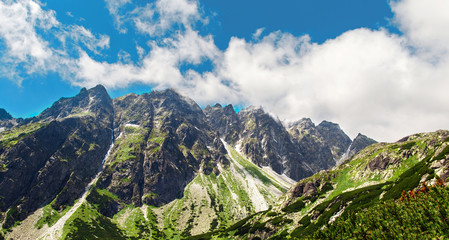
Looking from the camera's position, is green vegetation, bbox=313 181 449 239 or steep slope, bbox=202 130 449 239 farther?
steep slope, bbox=202 130 449 239

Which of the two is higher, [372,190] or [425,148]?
[425,148]

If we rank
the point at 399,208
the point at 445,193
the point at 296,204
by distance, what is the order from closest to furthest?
the point at 445,193, the point at 399,208, the point at 296,204

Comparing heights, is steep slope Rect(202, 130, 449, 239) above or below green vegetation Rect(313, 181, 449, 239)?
above

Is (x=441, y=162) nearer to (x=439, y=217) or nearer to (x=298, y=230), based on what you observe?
(x=439, y=217)

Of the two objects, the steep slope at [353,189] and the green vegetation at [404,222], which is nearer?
the green vegetation at [404,222]

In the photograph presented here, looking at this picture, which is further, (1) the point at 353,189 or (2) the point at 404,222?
(1) the point at 353,189

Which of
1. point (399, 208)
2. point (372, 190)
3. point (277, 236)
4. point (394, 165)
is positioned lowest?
point (277, 236)

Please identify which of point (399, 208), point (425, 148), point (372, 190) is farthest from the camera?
point (425, 148)

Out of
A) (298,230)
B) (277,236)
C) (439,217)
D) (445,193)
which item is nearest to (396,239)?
(439,217)

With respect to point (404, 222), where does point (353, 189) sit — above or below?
above

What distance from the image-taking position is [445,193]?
213ft

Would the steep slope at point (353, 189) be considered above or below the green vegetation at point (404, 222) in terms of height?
above

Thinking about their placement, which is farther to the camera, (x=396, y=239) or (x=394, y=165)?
(x=394, y=165)

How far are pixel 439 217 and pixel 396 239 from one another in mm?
13601
